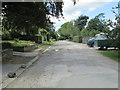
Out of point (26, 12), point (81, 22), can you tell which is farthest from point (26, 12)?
point (81, 22)

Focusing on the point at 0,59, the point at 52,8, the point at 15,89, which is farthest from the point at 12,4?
the point at 15,89

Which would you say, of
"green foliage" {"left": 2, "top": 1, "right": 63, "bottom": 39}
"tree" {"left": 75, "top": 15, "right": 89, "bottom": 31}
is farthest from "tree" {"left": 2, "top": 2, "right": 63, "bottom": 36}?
"tree" {"left": 75, "top": 15, "right": 89, "bottom": 31}

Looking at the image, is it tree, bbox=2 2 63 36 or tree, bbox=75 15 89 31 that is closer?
tree, bbox=2 2 63 36

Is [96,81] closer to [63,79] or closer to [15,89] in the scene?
[63,79]

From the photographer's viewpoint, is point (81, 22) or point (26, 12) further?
point (81, 22)

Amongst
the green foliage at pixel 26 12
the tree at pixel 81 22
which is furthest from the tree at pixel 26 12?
the tree at pixel 81 22

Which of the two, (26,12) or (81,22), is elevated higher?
(81,22)

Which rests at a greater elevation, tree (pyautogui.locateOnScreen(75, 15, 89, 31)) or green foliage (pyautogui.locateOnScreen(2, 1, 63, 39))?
tree (pyautogui.locateOnScreen(75, 15, 89, 31))

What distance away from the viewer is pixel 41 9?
12.1 metres

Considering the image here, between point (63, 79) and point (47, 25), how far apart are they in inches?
312

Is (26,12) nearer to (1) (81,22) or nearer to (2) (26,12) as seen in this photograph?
(2) (26,12)

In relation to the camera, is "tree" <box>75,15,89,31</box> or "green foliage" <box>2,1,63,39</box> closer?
"green foliage" <box>2,1,63,39</box>

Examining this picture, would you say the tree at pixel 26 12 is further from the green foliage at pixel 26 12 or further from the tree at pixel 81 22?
the tree at pixel 81 22

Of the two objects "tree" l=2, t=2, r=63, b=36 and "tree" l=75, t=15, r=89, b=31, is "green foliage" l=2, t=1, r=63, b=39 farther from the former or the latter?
"tree" l=75, t=15, r=89, b=31
